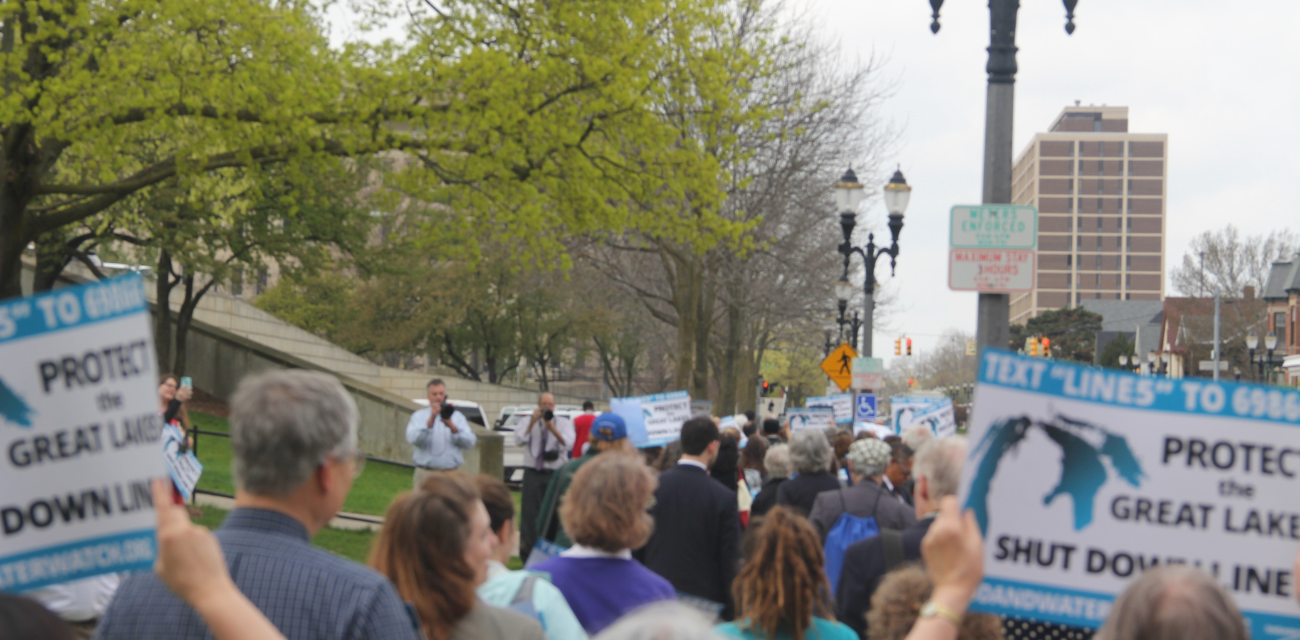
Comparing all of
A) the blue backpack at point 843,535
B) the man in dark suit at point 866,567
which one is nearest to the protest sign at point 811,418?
the blue backpack at point 843,535

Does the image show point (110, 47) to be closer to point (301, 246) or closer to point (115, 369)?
point (115, 369)

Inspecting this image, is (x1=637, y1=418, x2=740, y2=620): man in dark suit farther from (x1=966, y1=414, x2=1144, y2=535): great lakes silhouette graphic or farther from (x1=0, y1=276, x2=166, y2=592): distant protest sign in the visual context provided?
(x1=0, y1=276, x2=166, y2=592): distant protest sign

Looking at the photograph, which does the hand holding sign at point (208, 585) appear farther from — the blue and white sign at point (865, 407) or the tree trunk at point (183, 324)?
the tree trunk at point (183, 324)

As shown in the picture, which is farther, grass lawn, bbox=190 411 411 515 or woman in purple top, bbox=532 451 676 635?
grass lawn, bbox=190 411 411 515

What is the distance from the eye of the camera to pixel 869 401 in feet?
77.9

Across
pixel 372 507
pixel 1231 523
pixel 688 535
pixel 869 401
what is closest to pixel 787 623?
pixel 1231 523

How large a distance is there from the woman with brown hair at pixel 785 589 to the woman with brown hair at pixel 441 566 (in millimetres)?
761

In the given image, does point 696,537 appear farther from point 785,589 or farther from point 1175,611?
point 1175,611

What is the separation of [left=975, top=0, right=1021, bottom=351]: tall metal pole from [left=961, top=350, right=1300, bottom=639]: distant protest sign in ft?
20.5

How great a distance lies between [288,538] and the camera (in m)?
2.69

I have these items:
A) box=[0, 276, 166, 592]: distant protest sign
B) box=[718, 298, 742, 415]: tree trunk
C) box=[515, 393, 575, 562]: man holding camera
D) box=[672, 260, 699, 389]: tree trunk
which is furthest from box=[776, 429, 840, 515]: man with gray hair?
box=[718, 298, 742, 415]: tree trunk

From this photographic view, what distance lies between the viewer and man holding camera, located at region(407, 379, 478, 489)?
12547 millimetres

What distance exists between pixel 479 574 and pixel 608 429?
5067 millimetres

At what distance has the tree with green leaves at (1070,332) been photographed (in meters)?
132
